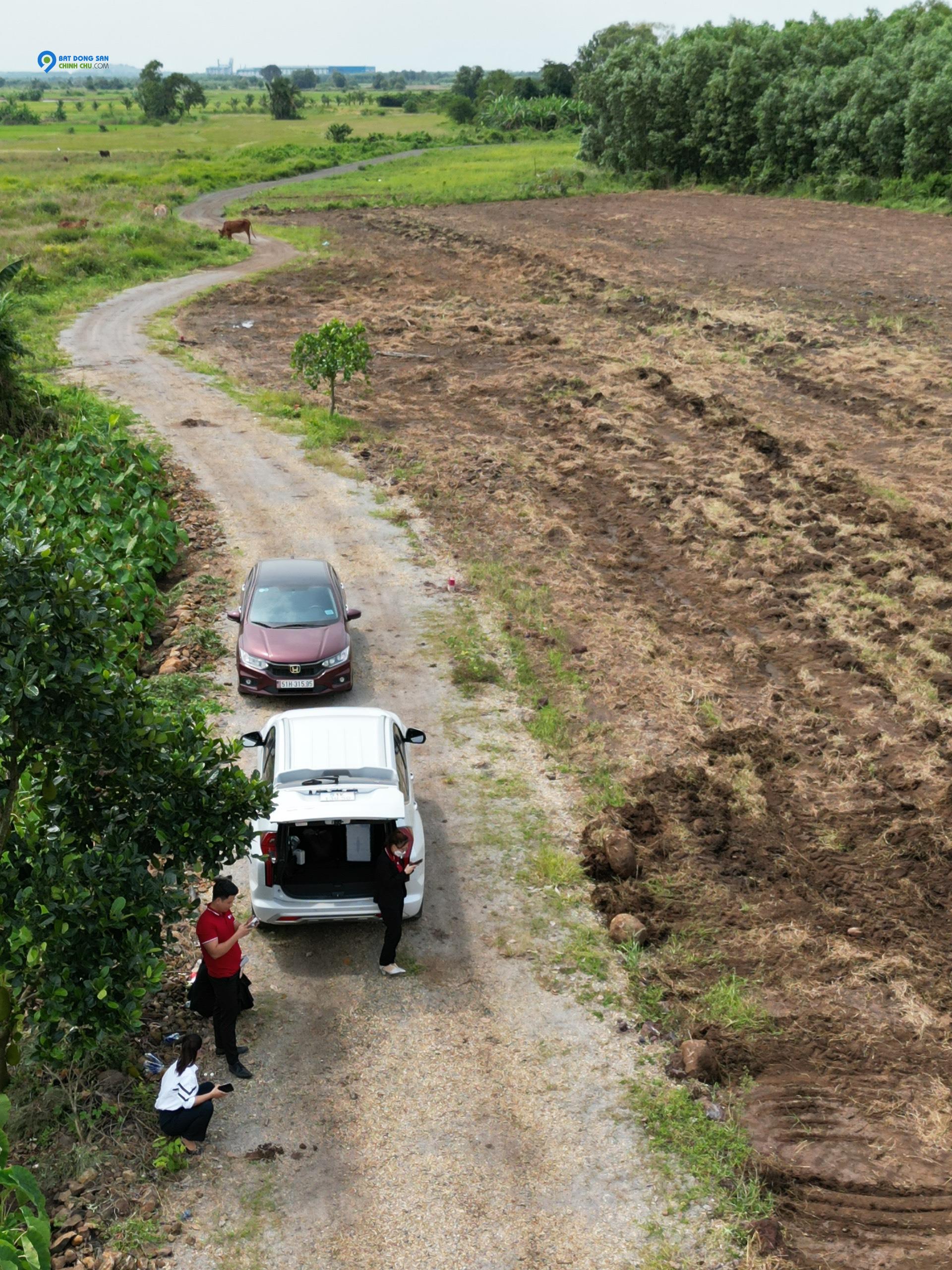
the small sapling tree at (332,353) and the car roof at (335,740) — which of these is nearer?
the car roof at (335,740)

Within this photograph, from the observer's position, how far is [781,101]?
210 feet

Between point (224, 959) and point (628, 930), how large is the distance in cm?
435

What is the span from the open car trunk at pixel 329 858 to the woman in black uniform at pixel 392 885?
0.94ft

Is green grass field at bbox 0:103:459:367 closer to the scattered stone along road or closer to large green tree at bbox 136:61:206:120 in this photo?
large green tree at bbox 136:61:206:120

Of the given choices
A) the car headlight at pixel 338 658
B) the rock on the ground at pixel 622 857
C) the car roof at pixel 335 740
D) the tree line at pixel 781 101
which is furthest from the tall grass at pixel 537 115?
the rock on the ground at pixel 622 857

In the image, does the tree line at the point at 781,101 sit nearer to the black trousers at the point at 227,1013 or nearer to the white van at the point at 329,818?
the white van at the point at 329,818

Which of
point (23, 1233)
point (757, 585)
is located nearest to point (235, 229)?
point (757, 585)

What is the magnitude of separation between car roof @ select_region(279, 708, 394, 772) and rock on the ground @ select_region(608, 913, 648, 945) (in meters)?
2.91

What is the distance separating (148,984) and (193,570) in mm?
13205

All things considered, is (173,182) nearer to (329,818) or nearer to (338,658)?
(338,658)

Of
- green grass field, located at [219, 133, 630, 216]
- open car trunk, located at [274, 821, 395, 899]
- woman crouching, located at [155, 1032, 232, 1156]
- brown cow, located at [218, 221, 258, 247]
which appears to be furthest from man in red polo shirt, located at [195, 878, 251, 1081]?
green grass field, located at [219, 133, 630, 216]

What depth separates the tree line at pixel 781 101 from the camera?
56.5 m

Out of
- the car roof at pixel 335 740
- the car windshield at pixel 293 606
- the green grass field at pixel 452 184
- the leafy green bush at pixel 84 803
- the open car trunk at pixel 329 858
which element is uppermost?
the green grass field at pixel 452 184

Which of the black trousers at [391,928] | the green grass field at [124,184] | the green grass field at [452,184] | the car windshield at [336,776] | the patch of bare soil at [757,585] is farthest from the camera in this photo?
the green grass field at [452,184]
